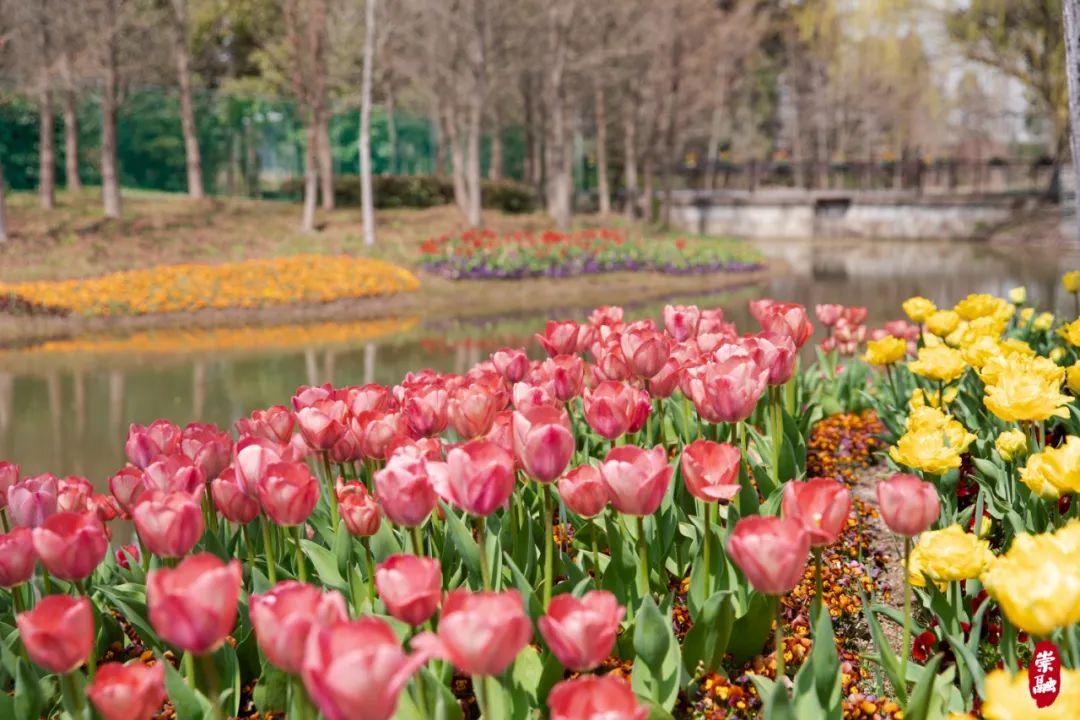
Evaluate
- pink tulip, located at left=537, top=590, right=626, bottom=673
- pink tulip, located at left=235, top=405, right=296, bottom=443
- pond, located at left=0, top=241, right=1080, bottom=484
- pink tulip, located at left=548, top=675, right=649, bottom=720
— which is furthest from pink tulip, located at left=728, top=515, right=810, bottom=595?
pond, located at left=0, top=241, right=1080, bottom=484

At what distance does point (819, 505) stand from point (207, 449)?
5.29 ft

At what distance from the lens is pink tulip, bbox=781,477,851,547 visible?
5.90 feet

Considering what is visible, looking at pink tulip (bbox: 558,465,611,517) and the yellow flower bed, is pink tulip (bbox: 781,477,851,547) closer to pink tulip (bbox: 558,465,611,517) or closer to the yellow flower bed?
pink tulip (bbox: 558,465,611,517)

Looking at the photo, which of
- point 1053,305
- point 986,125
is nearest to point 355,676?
point 1053,305

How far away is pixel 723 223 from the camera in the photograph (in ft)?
133

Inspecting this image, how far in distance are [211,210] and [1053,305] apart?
64.9ft

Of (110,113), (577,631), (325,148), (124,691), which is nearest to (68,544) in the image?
(124,691)

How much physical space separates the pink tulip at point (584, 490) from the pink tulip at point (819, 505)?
15.7 inches

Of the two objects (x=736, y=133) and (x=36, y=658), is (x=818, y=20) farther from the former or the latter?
(x=36, y=658)

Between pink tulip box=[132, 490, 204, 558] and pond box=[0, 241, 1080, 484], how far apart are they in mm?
4287

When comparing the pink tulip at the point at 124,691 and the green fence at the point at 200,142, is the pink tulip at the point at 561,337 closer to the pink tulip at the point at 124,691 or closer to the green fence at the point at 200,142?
the pink tulip at the point at 124,691

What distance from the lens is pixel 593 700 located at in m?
1.35

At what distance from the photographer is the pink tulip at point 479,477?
5.95 ft

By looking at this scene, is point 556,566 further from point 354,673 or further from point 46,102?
point 46,102
